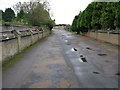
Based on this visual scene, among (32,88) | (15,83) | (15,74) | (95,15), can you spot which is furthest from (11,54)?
(95,15)

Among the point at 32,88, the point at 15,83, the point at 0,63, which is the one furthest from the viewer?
the point at 0,63

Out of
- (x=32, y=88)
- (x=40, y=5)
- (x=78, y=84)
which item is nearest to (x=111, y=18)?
(x=78, y=84)

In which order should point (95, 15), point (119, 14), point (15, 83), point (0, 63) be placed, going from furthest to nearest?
point (95, 15), point (119, 14), point (0, 63), point (15, 83)

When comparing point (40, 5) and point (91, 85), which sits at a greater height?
point (40, 5)

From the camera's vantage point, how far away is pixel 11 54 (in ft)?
30.9

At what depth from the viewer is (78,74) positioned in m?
6.25

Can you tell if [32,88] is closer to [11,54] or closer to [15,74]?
[15,74]

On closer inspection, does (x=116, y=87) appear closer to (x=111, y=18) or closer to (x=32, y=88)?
(x=32, y=88)

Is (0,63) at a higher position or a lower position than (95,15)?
lower

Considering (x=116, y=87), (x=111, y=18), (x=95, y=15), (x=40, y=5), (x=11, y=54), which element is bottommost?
(x=116, y=87)

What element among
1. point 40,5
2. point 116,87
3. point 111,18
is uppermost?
point 40,5

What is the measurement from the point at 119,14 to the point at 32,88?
562 inches

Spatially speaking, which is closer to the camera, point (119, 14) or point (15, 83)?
point (15, 83)

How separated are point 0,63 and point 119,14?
14040 mm
